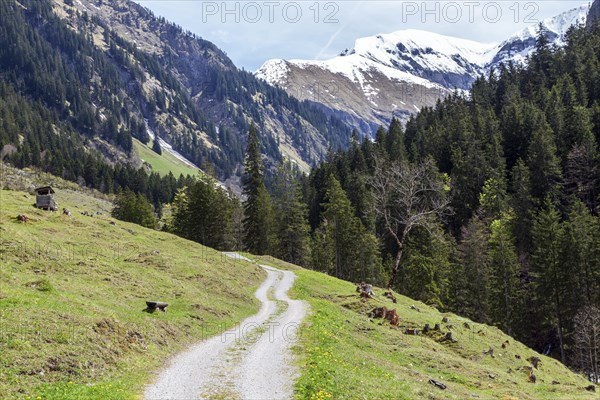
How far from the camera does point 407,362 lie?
25.1 m

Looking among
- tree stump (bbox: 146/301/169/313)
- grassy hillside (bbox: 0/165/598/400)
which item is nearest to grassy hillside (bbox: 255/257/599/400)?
grassy hillside (bbox: 0/165/598/400)

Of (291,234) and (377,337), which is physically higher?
(291,234)

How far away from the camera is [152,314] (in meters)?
26.1

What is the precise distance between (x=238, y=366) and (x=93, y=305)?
875 centimetres

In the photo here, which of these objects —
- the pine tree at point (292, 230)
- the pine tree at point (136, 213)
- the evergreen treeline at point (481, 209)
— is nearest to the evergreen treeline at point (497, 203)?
the evergreen treeline at point (481, 209)

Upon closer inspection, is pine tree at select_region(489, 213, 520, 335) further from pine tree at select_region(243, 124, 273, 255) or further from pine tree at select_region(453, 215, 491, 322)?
pine tree at select_region(243, 124, 273, 255)

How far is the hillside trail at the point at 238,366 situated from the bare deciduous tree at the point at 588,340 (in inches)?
1421

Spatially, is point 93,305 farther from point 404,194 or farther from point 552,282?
point 552,282

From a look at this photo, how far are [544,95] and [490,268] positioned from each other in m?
73.2

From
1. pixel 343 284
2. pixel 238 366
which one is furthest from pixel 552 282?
pixel 238 366

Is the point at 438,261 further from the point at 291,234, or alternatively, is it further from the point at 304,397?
the point at 304,397

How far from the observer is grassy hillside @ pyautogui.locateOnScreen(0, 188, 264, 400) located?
15695 millimetres

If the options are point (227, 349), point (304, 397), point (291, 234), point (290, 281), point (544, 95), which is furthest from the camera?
point (544, 95)

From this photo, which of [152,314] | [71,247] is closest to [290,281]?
[71,247]
